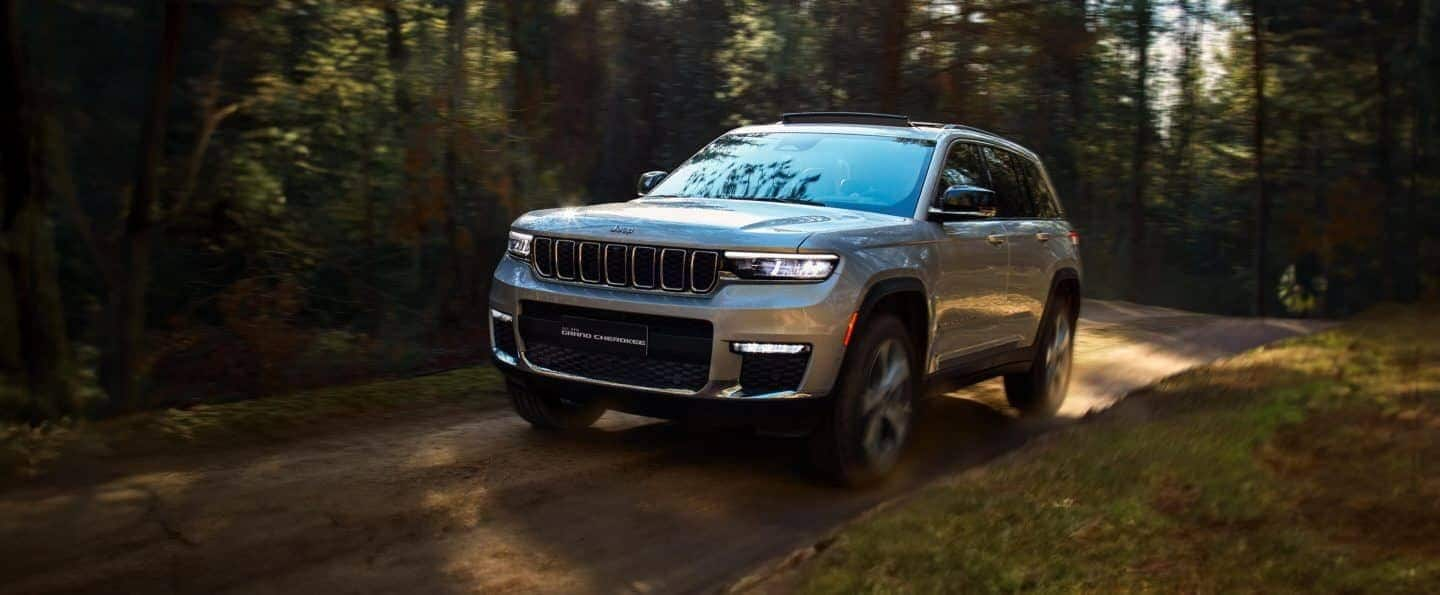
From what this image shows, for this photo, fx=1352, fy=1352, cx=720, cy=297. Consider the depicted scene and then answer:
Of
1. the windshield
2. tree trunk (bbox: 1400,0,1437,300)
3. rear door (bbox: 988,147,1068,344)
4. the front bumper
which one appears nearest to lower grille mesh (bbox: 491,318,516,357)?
the front bumper

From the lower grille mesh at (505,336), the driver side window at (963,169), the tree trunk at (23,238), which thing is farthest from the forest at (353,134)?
the driver side window at (963,169)

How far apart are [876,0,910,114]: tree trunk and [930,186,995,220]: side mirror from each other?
10.3 m

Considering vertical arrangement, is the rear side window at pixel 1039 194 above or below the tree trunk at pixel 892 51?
below

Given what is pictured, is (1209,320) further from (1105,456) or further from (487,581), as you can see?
(487,581)

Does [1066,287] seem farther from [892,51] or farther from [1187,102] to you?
[1187,102]

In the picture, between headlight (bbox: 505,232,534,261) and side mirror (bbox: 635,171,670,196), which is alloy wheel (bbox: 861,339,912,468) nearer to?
headlight (bbox: 505,232,534,261)

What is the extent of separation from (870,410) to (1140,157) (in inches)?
1243

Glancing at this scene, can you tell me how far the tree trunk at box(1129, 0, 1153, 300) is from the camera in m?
34.0

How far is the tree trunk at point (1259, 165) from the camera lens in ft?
107

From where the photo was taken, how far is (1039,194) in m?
9.19

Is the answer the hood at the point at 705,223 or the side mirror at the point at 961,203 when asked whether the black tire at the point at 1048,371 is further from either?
the hood at the point at 705,223

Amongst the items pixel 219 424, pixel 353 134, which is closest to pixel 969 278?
pixel 219 424

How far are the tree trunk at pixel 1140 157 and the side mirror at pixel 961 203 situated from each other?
2623cm

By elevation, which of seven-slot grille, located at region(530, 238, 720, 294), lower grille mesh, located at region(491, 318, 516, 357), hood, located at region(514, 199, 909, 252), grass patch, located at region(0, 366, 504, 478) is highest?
hood, located at region(514, 199, 909, 252)
